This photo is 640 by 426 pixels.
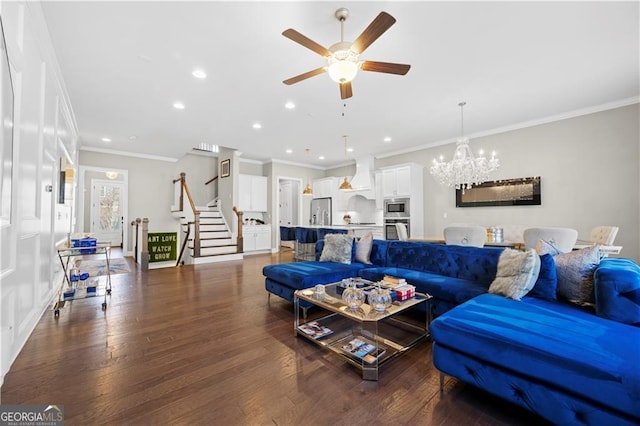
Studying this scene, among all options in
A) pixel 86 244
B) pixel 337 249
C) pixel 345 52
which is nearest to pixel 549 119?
pixel 337 249

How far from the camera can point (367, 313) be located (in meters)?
1.98

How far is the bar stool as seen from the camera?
6094 mm

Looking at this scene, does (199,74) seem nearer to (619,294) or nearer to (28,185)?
(28,185)

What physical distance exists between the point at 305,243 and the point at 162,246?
128 inches

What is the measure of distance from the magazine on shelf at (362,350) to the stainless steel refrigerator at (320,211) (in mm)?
6661

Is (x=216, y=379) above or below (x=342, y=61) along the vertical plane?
below

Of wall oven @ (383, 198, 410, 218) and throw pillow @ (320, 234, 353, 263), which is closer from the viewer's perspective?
throw pillow @ (320, 234, 353, 263)

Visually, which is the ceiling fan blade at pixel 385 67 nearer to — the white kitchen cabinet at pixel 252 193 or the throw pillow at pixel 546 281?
the throw pillow at pixel 546 281

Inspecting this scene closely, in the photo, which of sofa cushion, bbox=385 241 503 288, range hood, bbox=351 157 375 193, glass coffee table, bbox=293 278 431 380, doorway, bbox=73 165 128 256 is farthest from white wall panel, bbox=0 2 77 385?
range hood, bbox=351 157 375 193

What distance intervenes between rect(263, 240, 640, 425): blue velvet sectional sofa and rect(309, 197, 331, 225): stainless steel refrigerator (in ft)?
20.9

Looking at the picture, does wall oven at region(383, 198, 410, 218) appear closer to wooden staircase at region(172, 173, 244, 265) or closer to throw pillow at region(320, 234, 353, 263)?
throw pillow at region(320, 234, 353, 263)

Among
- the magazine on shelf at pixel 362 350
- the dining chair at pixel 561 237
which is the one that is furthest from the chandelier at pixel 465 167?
the magazine on shelf at pixel 362 350

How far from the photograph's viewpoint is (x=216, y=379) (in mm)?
1826

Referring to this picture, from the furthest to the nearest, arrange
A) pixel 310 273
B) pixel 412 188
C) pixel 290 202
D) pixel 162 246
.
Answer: pixel 290 202 → pixel 412 188 → pixel 162 246 → pixel 310 273
